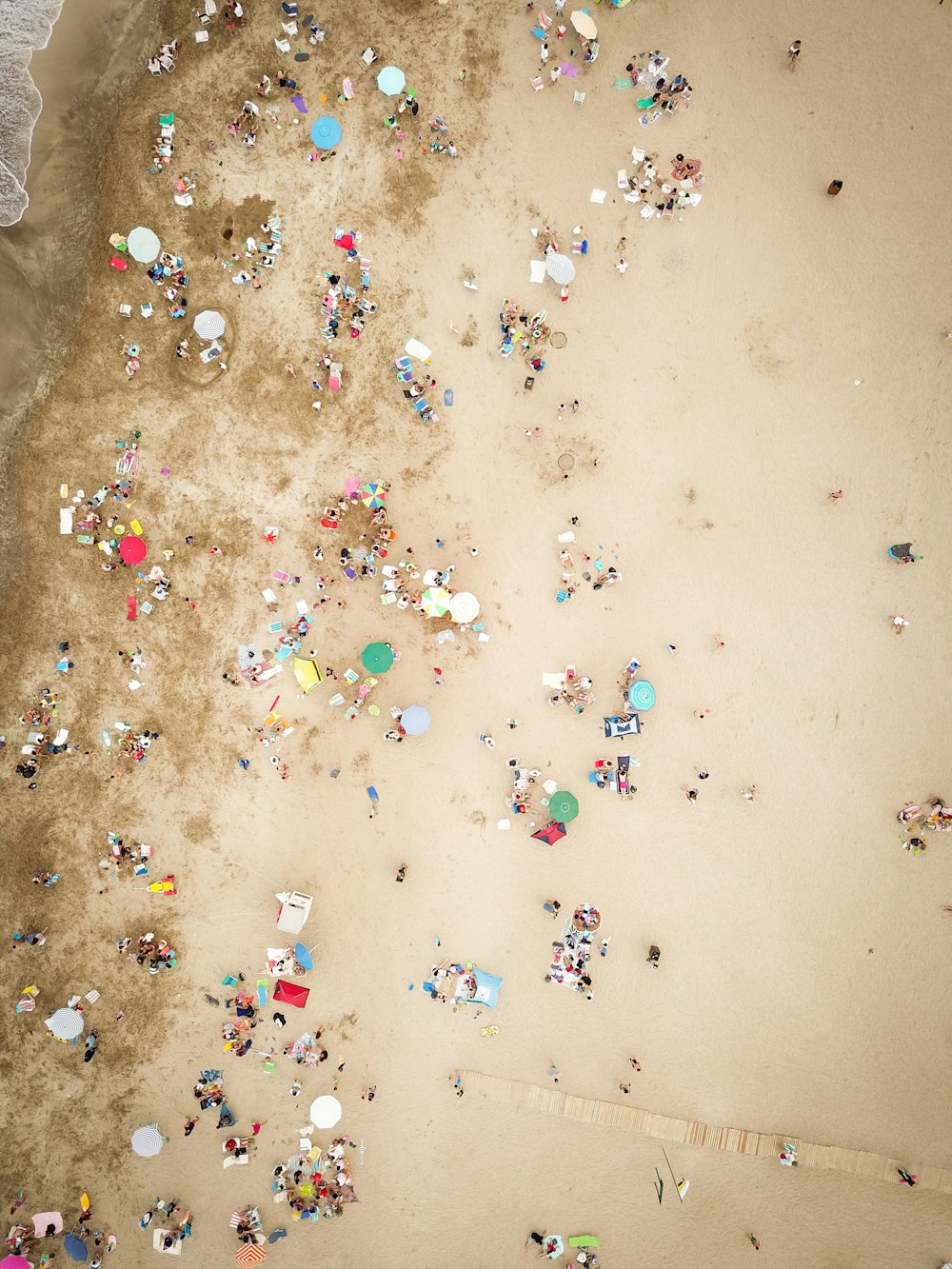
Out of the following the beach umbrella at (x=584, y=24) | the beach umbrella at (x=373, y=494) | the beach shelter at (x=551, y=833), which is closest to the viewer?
the beach umbrella at (x=584, y=24)

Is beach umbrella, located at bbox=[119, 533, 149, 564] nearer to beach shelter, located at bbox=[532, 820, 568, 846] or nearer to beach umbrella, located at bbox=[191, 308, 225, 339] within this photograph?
beach umbrella, located at bbox=[191, 308, 225, 339]

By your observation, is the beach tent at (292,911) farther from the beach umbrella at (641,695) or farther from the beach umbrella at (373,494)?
the beach umbrella at (373,494)

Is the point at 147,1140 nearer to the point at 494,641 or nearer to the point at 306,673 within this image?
the point at 306,673

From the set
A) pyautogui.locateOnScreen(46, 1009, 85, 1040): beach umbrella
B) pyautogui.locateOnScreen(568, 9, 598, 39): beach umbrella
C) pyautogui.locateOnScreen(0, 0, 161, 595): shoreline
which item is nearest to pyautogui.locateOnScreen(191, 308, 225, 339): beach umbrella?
→ pyautogui.locateOnScreen(0, 0, 161, 595): shoreline

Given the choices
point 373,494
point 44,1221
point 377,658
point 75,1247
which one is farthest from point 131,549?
point 75,1247

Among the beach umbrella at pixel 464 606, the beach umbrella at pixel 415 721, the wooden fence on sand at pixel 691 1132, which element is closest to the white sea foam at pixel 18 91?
the beach umbrella at pixel 464 606

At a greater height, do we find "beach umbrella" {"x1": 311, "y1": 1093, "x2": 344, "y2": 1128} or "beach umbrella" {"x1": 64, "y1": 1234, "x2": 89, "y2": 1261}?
"beach umbrella" {"x1": 311, "y1": 1093, "x2": 344, "y2": 1128}
